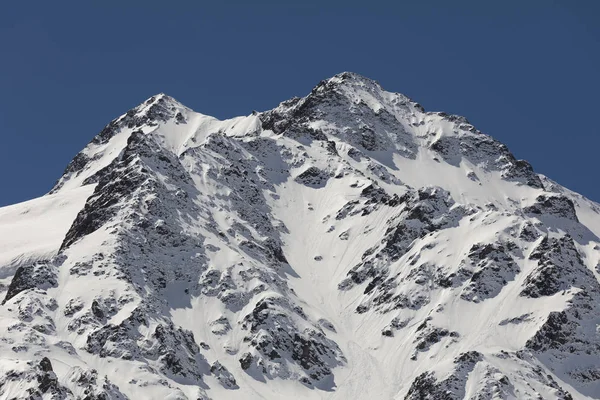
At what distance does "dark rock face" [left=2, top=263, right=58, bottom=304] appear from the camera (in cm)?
19512

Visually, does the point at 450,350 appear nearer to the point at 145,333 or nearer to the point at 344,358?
the point at 344,358

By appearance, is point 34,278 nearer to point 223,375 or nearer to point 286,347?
point 223,375

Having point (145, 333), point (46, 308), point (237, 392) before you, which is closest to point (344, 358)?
point (237, 392)

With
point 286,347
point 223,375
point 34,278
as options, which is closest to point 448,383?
point 286,347

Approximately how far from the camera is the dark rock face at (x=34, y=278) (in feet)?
640

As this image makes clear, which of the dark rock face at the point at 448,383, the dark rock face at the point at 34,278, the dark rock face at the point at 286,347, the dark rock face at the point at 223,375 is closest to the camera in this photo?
the dark rock face at the point at 448,383

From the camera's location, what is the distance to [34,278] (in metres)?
196

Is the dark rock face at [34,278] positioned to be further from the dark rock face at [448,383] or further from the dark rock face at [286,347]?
the dark rock face at [448,383]

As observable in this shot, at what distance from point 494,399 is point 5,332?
76.9 m

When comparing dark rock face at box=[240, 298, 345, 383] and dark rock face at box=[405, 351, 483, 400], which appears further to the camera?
dark rock face at box=[240, 298, 345, 383]

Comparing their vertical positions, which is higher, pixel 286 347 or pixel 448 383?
pixel 286 347

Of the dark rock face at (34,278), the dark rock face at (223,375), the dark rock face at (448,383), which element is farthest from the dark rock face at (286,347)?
the dark rock face at (34,278)

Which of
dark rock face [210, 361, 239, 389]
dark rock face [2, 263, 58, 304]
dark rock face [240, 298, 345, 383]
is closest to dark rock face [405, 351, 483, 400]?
dark rock face [240, 298, 345, 383]

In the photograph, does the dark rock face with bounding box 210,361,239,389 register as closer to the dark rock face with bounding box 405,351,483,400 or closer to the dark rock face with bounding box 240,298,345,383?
the dark rock face with bounding box 240,298,345,383
